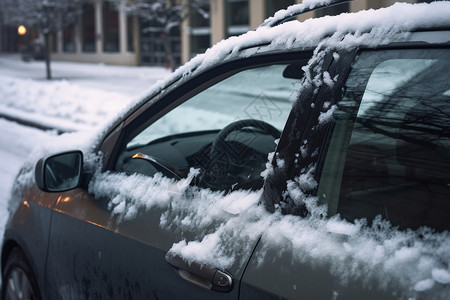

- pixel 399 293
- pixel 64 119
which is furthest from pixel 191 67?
pixel 64 119

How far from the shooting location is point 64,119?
1283 centimetres

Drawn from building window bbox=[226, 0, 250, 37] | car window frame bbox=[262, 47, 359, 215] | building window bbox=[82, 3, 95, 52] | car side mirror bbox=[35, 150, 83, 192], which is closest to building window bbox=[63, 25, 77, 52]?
building window bbox=[82, 3, 95, 52]

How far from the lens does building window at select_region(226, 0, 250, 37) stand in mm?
24125

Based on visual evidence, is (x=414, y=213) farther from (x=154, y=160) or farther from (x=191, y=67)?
(x=154, y=160)

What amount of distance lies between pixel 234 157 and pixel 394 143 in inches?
31.7

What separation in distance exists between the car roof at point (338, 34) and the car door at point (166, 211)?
0.04m

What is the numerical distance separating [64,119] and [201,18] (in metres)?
16.4

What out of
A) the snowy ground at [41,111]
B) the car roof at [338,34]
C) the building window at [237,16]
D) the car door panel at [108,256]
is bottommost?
the snowy ground at [41,111]

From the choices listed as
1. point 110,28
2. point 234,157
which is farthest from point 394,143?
point 110,28

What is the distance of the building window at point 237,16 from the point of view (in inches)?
950

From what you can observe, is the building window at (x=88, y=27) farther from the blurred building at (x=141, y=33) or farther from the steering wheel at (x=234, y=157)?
the steering wheel at (x=234, y=157)

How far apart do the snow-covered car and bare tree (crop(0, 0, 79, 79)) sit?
2457 centimetres

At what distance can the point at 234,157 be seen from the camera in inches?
89.8

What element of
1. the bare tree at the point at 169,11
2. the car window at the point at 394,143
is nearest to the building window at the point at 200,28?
the bare tree at the point at 169,11
